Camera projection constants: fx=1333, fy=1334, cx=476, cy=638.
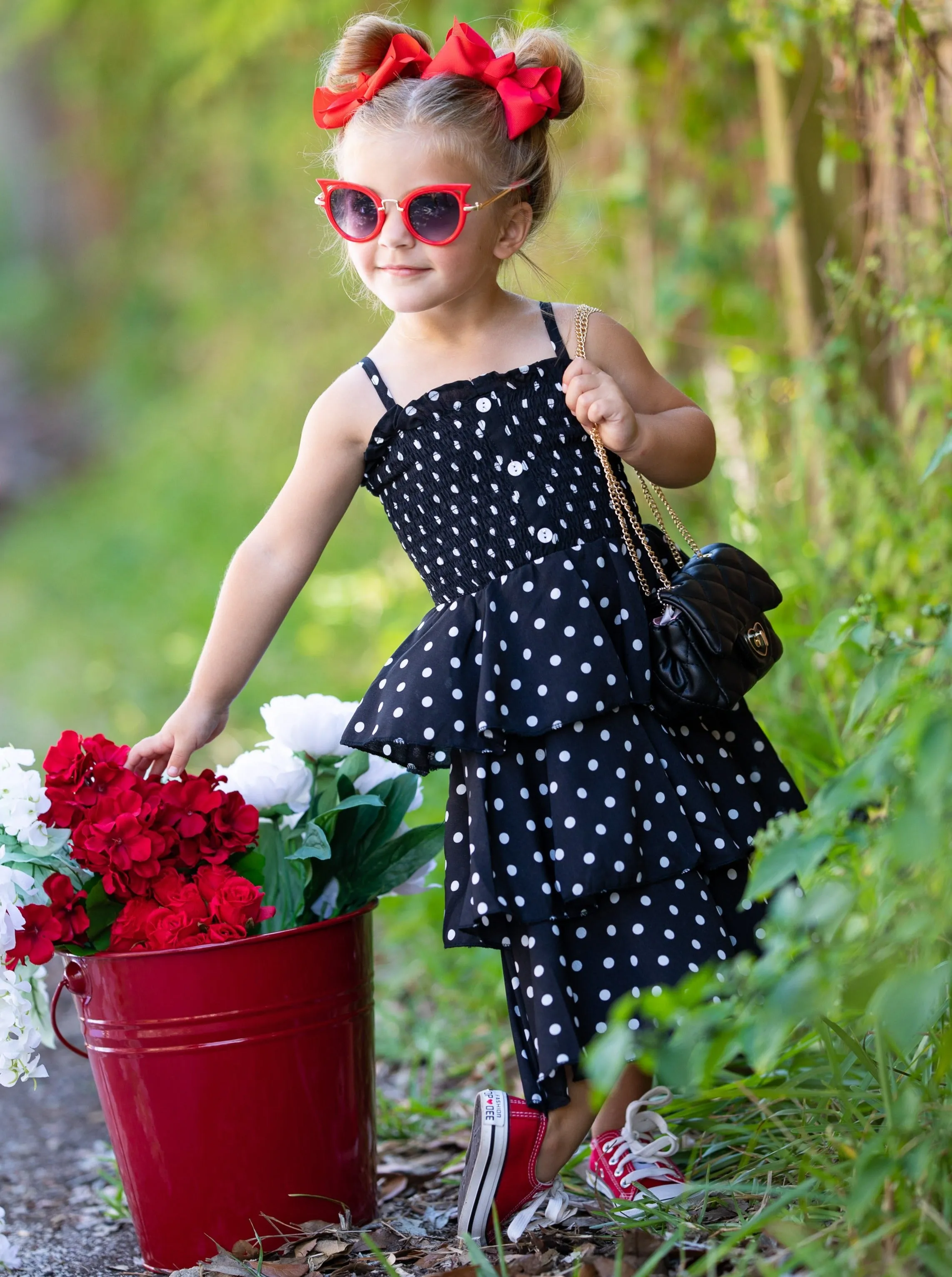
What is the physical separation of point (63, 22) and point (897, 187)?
804 centimetres

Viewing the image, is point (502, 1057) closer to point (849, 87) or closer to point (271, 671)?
point (849, 87)

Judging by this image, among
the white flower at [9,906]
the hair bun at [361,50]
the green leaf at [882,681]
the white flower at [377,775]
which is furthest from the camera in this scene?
the white flower at [377,775]

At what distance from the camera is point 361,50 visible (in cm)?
187

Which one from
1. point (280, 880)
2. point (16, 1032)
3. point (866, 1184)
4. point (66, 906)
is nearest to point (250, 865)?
point (280, 880)

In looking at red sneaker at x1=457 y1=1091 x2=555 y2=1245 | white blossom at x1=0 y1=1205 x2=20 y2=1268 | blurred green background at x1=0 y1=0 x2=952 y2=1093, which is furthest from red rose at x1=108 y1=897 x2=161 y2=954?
blurred green background at x1=0 y1=0 x2=952 y2=1093

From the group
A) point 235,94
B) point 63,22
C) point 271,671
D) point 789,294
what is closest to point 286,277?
point 235,94

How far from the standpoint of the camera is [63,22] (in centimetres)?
909

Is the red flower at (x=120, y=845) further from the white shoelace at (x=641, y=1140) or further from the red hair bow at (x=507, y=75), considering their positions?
the red hair bow at (x=507, y=75)

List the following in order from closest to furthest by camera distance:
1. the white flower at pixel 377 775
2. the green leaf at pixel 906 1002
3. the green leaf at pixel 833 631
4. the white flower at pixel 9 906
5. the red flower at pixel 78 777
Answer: the green leaf at pixel 906 1002 → the green leaf at pixel 833 631 → the white flower at pixel 9 906 → the red flower at pixel 78 777 → the white flower at pixel 377 775

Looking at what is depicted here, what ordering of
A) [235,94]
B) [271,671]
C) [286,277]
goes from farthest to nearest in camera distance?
[286,277], [235,94], [271,671]

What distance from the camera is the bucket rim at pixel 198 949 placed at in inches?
66.1

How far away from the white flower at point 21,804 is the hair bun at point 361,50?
103 cm

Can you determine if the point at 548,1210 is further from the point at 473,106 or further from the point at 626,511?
the point at 473,106

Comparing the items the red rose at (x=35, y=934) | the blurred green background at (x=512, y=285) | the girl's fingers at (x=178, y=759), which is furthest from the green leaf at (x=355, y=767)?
the blurred green background at (x=512, y=285)
